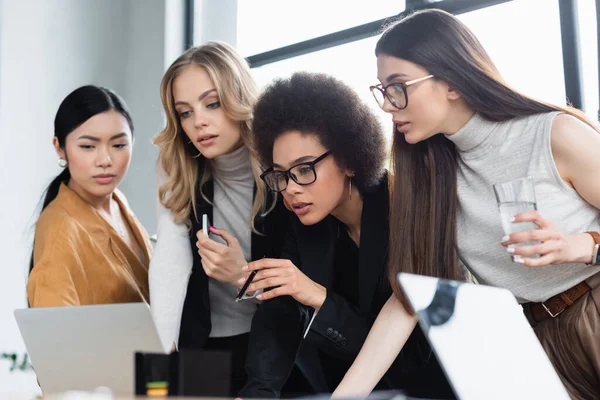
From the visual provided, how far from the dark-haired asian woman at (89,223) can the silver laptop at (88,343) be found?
0.74 meters

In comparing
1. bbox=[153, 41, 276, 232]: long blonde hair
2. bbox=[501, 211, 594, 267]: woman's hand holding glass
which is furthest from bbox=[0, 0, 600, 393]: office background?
bbox=[501, 211, 594, 267]: woman's hand holding glass

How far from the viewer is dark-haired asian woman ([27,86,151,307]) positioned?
197 centimetres

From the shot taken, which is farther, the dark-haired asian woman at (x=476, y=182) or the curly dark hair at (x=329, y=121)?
the curly dark hair at (x=329, y=121)

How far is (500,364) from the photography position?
0.85 m

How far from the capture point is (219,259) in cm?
184

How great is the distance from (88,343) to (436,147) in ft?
3.10

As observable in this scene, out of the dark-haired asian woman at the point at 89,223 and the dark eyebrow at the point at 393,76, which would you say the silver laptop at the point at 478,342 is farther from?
the dark-haired asian woman at the point at 89,223

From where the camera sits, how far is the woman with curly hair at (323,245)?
1641mm

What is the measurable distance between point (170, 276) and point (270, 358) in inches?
17.6

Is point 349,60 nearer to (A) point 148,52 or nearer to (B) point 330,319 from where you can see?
(A) point 148,52

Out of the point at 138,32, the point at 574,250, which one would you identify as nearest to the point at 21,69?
the point at 138,32

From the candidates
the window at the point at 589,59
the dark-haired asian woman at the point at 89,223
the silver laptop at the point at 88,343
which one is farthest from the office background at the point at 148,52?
the silver laptop at the point at 88,343

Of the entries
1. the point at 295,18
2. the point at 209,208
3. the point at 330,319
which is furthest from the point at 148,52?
the point at 330,319

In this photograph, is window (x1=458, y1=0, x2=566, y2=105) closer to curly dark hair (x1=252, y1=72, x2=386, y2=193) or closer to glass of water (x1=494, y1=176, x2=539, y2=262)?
curly dark hair (x1=252, y1=72, x2=386, y2=193)
